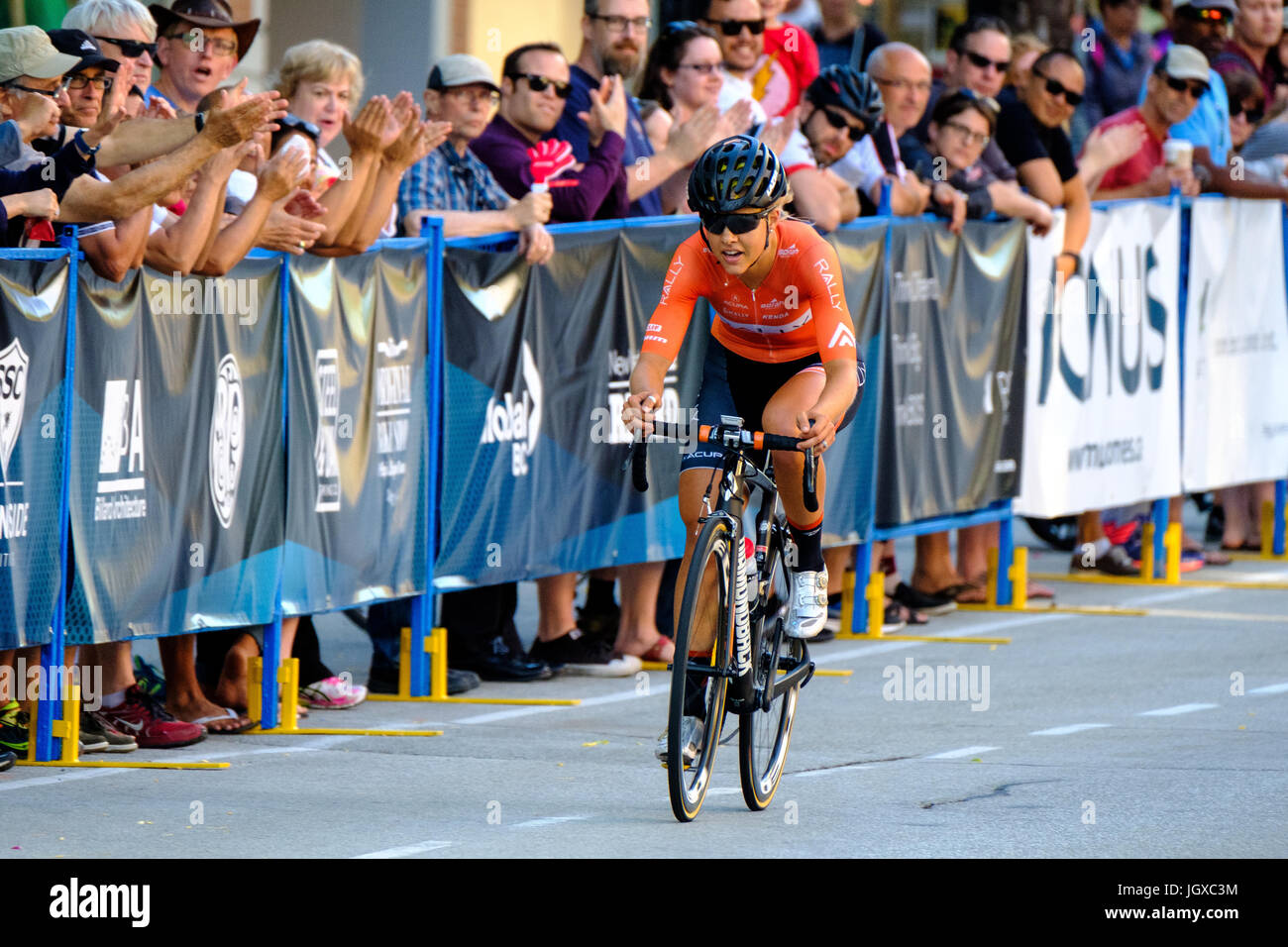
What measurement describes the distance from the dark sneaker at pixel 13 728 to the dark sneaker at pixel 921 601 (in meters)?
5.80

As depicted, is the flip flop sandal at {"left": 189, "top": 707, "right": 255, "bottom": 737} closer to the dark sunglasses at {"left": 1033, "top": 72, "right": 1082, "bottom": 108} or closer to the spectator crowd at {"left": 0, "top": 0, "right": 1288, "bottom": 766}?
the spectator crowd at {"left": 0, "top": 0, "right": 1288, "bottom": 766}

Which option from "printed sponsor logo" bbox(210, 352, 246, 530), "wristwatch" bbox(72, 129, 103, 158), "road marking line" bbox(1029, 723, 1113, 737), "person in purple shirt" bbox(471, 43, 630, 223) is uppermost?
"person in purple shirt" bbox(471, 43, 630, 223)

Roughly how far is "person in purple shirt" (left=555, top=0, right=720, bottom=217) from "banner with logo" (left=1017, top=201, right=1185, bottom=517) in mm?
2842

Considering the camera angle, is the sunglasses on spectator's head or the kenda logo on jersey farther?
the sunglasses on spectator's head

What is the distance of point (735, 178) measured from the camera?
784cm

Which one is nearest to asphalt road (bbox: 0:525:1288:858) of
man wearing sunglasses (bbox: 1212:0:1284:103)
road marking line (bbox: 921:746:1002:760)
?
road marking line (bbox: 921:746:1002:760)

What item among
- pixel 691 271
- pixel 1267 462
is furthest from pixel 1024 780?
pixel 1267 462

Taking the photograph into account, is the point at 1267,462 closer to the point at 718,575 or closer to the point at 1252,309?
the point at 1252,309

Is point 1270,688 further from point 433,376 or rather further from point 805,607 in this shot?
point 433,376

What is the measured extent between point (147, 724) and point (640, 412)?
8.75ft

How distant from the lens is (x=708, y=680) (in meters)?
7.90

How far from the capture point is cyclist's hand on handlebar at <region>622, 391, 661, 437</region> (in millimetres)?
7691

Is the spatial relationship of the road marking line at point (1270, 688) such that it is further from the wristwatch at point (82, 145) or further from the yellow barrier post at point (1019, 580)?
the wristwatch at point (82, 145)

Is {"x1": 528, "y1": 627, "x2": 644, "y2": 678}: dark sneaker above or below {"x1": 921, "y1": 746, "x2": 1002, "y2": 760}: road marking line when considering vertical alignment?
above
